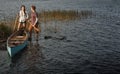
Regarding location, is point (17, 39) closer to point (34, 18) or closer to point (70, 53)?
point (34, 18)

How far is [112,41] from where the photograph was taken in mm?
22562

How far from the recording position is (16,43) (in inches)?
767

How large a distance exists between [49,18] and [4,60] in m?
16.0

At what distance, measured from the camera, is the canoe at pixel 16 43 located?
58.8 feet

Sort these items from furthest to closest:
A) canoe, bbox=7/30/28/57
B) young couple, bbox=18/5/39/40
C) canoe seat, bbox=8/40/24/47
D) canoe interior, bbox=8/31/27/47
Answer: young couple, bbox=18/5/39/40 → canoe interior, bbox=8/31/27/47 → canoe seat, bbox=8/40/24/47 → canoe, bbox=7/30/28/57

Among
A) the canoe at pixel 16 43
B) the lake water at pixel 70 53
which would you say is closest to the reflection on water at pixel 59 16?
the lake water at pixel 70 53

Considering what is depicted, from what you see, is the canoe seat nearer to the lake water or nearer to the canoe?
the canoe

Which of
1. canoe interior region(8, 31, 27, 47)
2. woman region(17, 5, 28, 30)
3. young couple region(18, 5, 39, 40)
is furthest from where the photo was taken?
woman region(17, 5, 28, 30)

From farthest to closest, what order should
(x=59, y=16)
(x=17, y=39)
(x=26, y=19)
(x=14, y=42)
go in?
(x=59, y=16)
(x=26, y=19)
(x=17, y=39)
(x=14, y=42)

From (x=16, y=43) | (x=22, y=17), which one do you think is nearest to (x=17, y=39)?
(x=16, y=43)

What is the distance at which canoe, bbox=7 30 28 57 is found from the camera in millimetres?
17922

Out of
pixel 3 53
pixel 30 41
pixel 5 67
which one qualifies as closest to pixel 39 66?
pixel 5 67

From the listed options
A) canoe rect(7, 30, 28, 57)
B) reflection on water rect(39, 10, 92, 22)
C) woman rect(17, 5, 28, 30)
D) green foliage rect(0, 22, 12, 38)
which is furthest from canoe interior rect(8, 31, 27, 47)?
reflection on water rect(39, 10, 92, 22)

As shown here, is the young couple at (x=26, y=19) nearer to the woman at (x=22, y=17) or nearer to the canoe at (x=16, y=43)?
the woman at (x=22, y=17)
